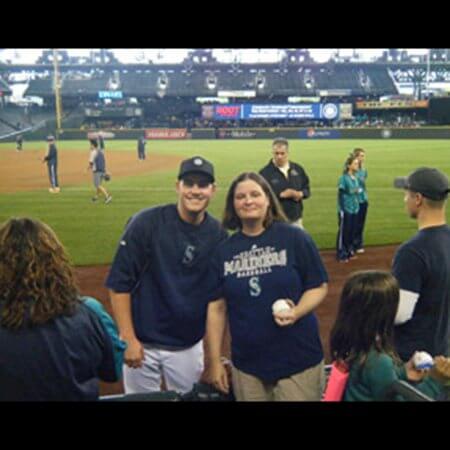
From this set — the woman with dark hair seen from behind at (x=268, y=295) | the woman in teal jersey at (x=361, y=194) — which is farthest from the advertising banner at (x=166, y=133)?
the woman with dark hair seen from behind at (x=268, y=295)

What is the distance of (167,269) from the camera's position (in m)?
2.56

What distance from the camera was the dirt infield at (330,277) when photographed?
4777 mm

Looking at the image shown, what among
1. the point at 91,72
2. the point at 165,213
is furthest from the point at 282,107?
the point at 165,213

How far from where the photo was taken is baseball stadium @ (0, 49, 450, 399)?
362cm

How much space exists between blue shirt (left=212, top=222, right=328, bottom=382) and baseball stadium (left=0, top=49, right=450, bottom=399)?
1.32 meters

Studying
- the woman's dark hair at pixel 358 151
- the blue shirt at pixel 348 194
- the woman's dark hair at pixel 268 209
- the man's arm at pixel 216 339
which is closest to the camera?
the woman's dark hair at pixel 268 209

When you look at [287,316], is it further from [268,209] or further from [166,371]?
[166,371]

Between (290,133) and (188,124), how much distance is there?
2.90ft

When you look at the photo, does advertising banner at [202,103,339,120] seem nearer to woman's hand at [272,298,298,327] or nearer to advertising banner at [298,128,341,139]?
advertising banner at [298,128,341,139]

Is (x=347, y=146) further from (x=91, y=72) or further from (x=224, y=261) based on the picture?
(x=224, y=261)

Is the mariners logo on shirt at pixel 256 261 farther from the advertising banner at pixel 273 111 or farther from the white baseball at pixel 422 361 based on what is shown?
the advertising banner at pixel 273 111

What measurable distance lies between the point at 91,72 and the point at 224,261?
80.8 inches

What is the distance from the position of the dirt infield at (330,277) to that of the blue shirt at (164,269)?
1672 millimetres

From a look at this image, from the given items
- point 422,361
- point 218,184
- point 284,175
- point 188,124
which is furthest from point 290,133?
point 422,361
